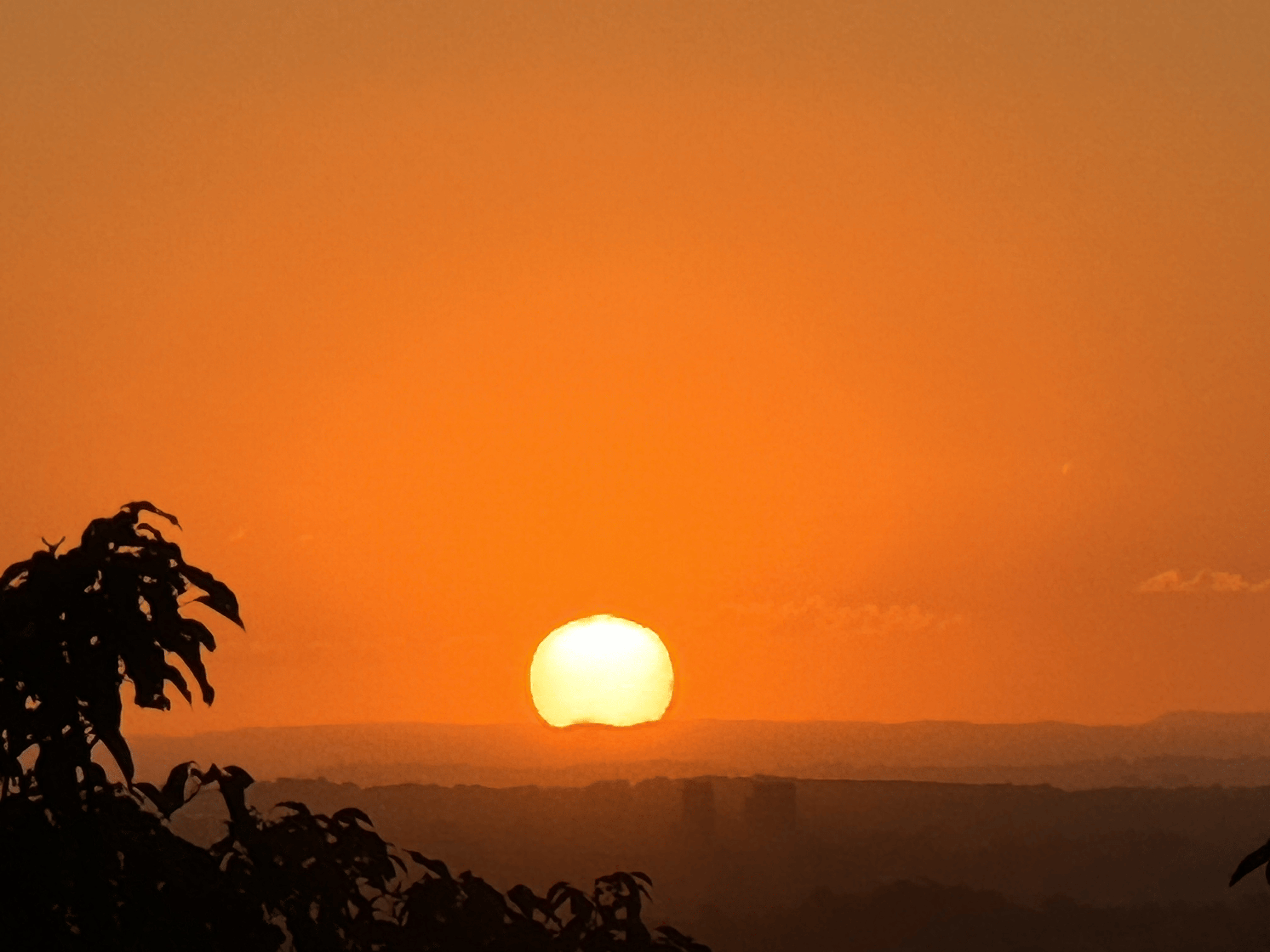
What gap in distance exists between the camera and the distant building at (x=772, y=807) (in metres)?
181

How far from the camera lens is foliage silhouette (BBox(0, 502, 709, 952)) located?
905cm

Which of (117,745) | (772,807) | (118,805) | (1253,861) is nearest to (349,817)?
(118,805)

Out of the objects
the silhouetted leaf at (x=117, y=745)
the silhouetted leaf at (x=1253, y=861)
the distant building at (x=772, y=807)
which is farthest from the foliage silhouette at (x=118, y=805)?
the distant building at (x=772, y=807)

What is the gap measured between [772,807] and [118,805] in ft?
584

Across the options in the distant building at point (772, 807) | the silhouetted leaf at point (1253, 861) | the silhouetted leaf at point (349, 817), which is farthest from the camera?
the distant building at point (772, 807)

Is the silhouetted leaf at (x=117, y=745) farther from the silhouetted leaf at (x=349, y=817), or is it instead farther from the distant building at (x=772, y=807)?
the distant building at (x=772, y=807)

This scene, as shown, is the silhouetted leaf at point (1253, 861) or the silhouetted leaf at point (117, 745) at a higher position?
the silhouetted leaf at point (117, 745)

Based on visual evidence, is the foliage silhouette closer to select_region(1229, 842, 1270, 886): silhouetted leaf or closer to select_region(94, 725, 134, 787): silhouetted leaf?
select_region(94, 725, 134, 787): silhouetted leaf

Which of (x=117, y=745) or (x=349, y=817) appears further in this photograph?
(x=349, y=817)

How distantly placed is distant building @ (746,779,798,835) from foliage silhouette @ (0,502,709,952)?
6710 inches

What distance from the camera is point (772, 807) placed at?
185 metres

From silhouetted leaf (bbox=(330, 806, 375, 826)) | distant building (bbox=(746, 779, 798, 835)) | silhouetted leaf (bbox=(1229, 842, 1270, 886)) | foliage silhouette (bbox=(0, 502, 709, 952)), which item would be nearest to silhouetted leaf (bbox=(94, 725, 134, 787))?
foliage silhouette (bbox=(0, 502, 709, 952))

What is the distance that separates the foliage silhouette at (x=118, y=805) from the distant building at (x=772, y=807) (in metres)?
170

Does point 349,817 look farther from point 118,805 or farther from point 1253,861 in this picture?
point 1253,861
